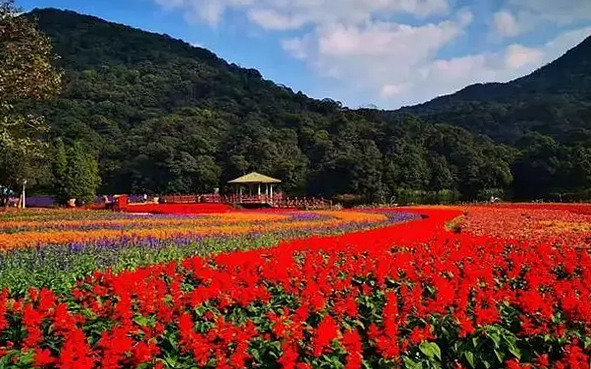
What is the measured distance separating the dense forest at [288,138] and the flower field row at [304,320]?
60.4ft

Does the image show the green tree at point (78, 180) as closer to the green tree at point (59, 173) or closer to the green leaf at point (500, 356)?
the green tree at point (59, 173)

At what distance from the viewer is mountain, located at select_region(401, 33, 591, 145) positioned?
8975 centimetres

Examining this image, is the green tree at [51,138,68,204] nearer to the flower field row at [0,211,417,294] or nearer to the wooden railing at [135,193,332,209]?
the wooden railing at [135,193,332,209]

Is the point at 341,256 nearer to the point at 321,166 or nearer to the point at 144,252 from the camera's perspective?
the point at 144,252

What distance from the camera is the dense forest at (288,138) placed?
2044 inches

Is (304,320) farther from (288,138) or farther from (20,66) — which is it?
(288,138)

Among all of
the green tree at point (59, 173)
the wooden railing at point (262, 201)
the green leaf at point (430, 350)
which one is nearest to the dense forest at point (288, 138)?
the green tree at point (59, 173)

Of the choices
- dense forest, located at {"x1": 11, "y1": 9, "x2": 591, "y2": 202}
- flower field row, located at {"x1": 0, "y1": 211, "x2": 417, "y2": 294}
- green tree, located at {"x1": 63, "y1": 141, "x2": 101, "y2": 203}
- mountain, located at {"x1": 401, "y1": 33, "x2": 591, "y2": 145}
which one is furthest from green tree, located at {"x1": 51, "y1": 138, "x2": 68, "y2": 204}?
mountain, located at {"x1": 401, "y1": 33, "x2": 591, "y2": 145}

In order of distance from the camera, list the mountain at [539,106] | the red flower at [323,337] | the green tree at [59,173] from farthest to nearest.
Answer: the mountain at [539,106]
the green tree at [59,173]
the red flower at [323,337]

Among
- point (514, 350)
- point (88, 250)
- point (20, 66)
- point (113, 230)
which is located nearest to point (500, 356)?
point (514, 350)

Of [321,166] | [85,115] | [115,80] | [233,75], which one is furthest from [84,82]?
[321,166]

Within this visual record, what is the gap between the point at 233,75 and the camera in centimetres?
11050

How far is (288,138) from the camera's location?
6575 centimetres

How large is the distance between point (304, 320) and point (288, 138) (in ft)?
202
